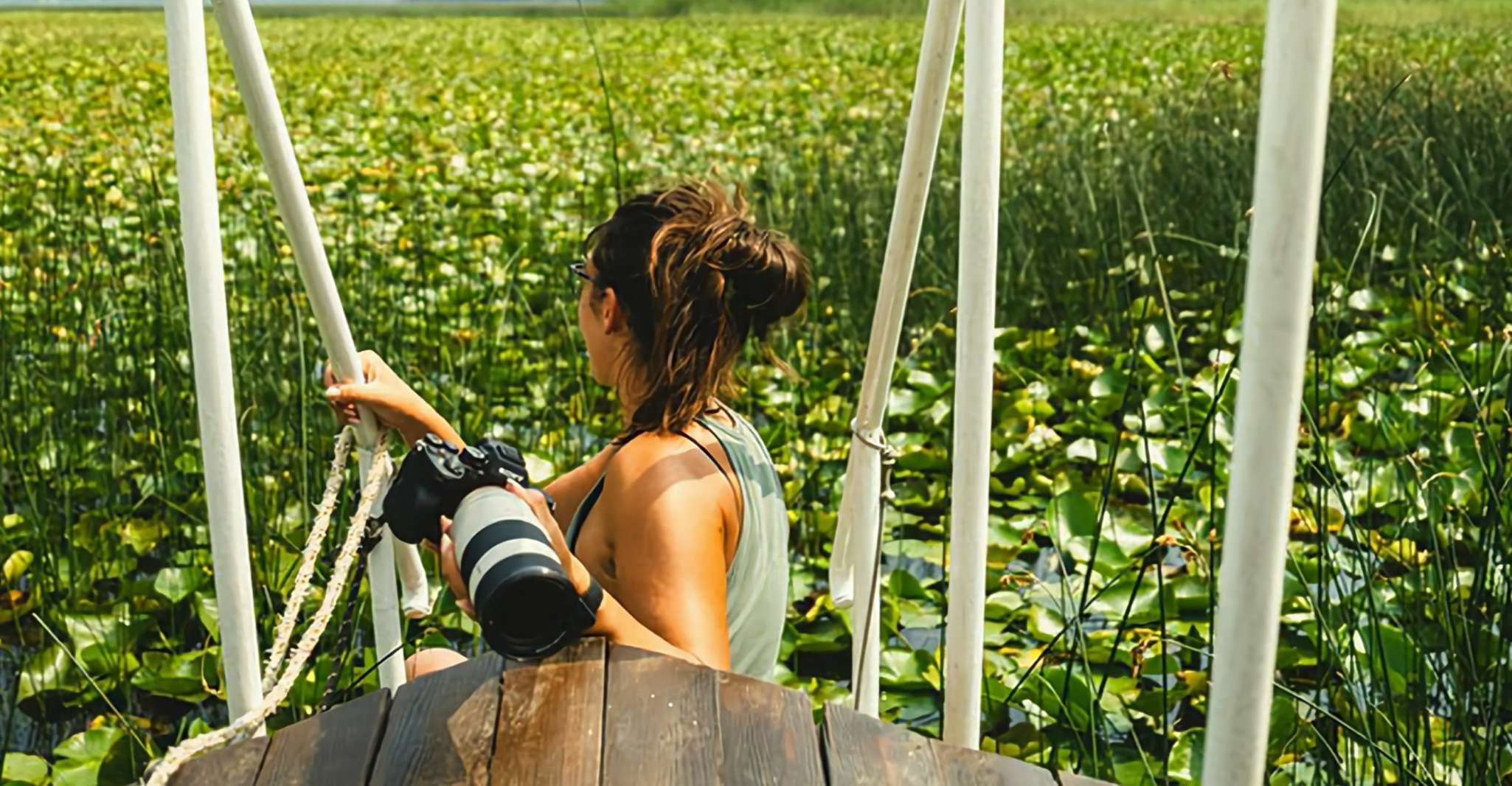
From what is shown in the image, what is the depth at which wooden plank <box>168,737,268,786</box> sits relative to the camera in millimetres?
1003

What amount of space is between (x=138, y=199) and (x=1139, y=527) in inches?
86.4

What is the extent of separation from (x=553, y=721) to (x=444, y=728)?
7 centimetres

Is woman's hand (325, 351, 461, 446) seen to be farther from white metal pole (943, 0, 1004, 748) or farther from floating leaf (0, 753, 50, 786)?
floating leaf (0, 753, 50, 786)

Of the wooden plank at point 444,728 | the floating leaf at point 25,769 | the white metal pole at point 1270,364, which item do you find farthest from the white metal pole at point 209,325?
the floating leaf at point 25,769

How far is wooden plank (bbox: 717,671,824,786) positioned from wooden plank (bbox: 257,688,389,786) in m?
0.23

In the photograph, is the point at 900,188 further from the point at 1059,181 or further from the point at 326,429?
the point at 1059,181

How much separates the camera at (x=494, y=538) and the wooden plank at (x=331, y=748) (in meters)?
0.10

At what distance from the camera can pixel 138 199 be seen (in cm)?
332

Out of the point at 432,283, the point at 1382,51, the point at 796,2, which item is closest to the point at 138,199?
the point at 432,283

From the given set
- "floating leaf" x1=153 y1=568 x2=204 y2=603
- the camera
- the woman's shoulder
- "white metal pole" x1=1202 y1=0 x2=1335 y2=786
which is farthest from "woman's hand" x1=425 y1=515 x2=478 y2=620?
"floating leaf" x1=153 y1=568 x2=204 y2=603

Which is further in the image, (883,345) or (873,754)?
(883,345)

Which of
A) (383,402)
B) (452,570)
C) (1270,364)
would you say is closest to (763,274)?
(383,402)

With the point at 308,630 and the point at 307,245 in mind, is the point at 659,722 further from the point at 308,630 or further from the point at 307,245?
the point at 307,245

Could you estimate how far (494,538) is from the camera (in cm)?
111
